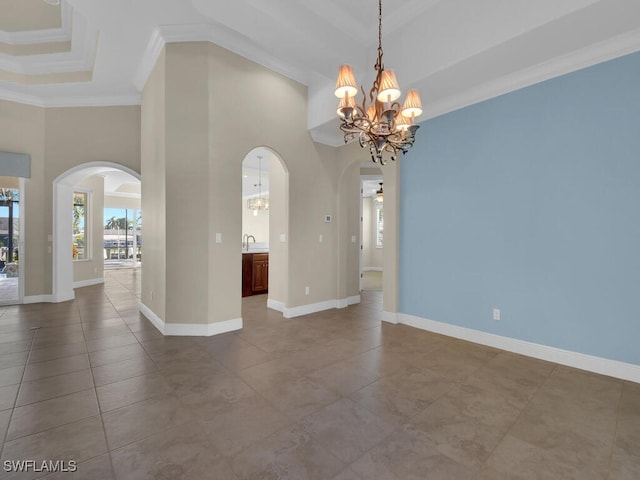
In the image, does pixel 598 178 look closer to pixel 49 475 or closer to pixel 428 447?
pixel 428 447

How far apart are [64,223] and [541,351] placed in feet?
26.9

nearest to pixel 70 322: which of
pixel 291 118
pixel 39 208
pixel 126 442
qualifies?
pixel 39 208

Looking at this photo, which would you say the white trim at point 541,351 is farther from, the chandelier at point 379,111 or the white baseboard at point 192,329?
the white baseboard at point 192,329

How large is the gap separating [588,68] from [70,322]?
23.8 feet

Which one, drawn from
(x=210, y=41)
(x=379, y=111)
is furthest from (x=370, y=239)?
(x=379, y=111)

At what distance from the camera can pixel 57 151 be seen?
221 inches

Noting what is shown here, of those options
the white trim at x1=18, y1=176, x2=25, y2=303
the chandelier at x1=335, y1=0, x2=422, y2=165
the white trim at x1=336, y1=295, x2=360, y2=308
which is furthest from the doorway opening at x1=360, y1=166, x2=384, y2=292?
the white trim at x1=18, y1=176, x2=25, y2=303

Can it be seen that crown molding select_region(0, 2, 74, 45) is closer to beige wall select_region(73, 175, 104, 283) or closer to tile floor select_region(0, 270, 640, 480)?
beige wall select_region(73, 175, 104, 283)

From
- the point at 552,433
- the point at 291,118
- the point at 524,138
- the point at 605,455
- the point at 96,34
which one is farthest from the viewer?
the point at 291,118

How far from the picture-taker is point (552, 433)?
1996 mm

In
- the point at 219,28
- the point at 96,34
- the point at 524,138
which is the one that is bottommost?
the point at 524,138

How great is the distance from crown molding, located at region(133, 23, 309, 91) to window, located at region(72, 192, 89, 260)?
15.7 ft

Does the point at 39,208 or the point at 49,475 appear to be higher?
the point at 39,208

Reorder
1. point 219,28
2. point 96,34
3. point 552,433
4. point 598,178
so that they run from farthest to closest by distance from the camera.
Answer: point 96,34 → point 219,28 → point 598,178 → point 552,433
